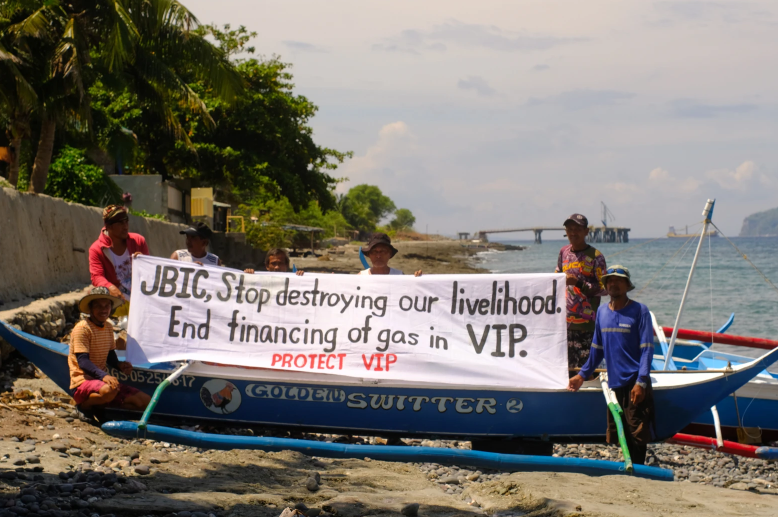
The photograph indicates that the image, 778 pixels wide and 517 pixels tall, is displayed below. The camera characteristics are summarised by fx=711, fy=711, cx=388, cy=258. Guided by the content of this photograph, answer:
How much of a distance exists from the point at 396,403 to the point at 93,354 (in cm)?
276

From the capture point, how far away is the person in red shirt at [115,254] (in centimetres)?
691

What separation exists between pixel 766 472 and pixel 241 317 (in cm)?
602

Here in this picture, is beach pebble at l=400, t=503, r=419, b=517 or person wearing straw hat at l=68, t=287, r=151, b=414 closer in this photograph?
beach pebble at l=400, t=503, r=419, b=517

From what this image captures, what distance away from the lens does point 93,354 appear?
636cm

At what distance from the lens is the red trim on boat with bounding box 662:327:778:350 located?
11227 mm

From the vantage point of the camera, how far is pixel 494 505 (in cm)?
502

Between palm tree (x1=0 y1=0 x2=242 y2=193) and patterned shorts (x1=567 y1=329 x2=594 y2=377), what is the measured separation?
12262 mm

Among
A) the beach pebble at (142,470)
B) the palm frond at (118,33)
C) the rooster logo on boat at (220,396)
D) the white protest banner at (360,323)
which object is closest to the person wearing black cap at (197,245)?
the white protest banner at (360,323)

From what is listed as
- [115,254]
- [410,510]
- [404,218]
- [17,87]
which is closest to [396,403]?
[410,510]

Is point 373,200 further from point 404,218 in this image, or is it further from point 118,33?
point 118,33

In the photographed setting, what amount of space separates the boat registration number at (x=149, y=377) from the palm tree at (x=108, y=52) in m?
10.4

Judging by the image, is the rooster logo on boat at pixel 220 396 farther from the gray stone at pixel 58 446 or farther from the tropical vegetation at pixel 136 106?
the tropical vegetation at pixel 136 106

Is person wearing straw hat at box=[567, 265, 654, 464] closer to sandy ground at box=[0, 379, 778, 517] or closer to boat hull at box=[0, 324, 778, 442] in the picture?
boat hull at box=[0, 324, 778, 442]

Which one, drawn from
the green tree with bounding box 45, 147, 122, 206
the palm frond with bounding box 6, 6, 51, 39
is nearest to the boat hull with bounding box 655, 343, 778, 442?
the palm frond with bounding box 6, 6, 51, 39
